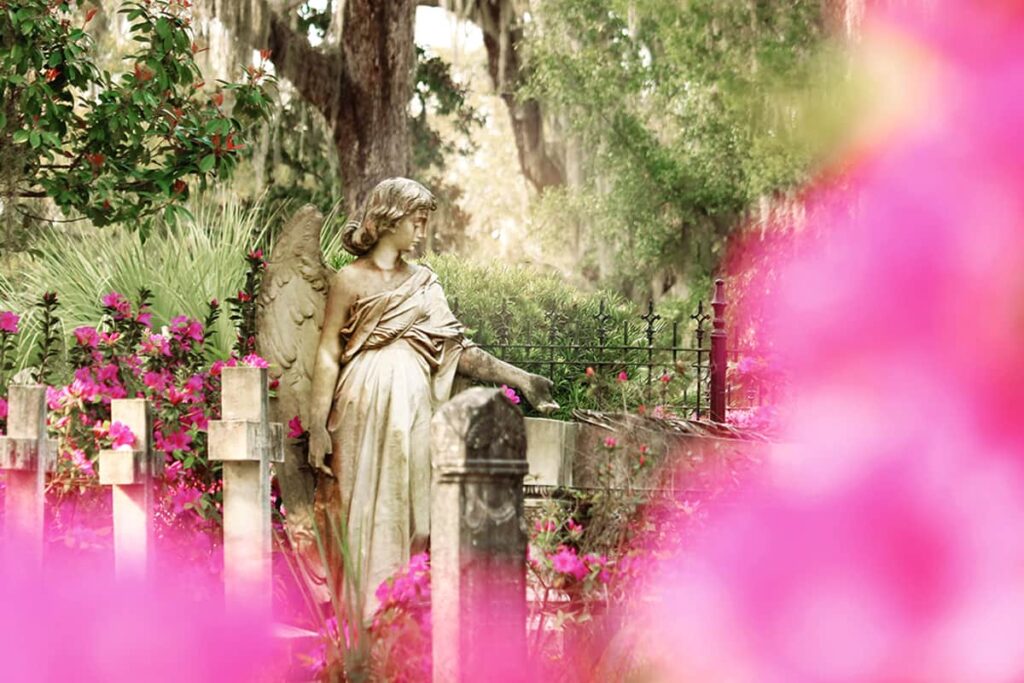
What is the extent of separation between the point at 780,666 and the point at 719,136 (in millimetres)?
19447

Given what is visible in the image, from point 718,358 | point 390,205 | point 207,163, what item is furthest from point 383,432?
point 718,358

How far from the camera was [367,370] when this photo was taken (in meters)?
5.89

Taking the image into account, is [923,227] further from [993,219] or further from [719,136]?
[719,136]

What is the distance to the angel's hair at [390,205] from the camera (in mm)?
5730

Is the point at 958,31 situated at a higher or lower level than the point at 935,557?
higher

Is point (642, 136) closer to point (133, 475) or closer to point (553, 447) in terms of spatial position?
point (553, 447)

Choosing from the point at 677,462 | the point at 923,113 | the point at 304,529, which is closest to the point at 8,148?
the point at 304,529

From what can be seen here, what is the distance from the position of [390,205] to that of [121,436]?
1304mm

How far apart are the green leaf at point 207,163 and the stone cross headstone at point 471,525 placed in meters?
3.28

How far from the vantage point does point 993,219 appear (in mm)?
321

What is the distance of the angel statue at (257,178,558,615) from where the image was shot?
584cm

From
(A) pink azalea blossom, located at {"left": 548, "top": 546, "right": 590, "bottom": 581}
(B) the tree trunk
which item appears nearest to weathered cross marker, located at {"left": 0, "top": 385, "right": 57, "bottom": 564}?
(A) pink azalea blossom, located at {"left": 548, "top": 546, "right": 590, "bottom": 581}

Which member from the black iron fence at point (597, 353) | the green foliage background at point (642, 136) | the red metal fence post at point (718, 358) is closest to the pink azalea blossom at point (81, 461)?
the black iron fence at point (597, 353)

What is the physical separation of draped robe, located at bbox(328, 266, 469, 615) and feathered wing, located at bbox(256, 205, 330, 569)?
0.15m
